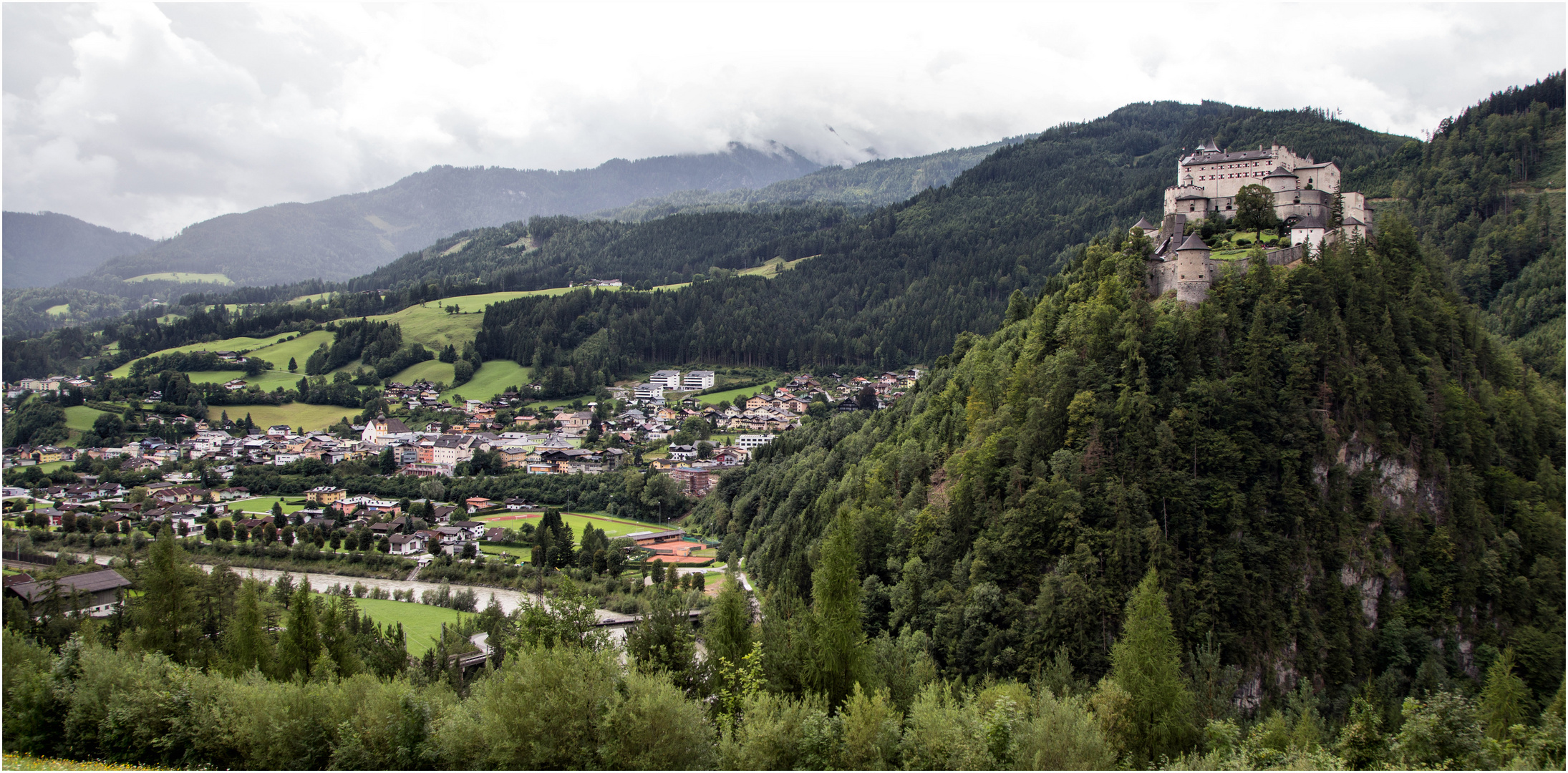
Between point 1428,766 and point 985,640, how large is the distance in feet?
58.4

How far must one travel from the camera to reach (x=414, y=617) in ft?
178

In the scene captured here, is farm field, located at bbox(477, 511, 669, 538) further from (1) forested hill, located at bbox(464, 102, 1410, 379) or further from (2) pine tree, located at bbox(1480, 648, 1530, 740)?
(1) forested hill, located at bbox(464, 102, 1410, 379)

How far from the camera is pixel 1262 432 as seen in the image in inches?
1800

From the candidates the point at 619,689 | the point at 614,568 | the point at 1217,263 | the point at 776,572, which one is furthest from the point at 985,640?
the point at 614,568

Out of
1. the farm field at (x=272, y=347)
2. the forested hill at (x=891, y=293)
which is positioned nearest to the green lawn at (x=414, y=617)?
the forested hill at (x=891, y=293)

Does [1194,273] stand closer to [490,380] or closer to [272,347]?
[490,380]

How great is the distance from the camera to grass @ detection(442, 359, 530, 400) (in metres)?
135

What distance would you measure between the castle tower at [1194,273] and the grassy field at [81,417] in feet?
387

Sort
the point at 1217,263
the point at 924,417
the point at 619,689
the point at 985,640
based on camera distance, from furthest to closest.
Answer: the point at 924,417
the point at 1217,263
the point at 985,640
the point at 619,689

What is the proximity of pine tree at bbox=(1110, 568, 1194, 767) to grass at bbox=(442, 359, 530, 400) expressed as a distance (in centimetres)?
11372

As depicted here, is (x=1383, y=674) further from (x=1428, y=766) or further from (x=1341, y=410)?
(x=1428, y=766)

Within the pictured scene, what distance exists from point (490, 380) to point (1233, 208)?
111m

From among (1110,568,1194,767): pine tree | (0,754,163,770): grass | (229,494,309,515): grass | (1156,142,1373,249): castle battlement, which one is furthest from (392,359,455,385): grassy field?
(1110,568,1194,767): pine tree

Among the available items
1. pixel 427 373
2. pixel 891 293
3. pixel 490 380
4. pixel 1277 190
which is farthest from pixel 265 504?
pixel 891 293
